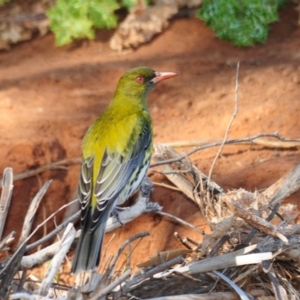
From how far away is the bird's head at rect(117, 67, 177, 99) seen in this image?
6.12m

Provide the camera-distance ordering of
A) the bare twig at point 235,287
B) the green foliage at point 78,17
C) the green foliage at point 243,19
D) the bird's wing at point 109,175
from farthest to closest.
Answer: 1. the green foliage at point 78,17
2. the green foliage at point 243,19
3. the bird's wing at point 109,175
4. the bare twig at point 235,287

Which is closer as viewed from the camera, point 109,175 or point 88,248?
point 88,248

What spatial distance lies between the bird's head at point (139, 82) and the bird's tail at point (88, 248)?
4.58 feet

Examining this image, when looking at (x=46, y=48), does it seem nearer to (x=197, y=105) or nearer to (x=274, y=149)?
(x=197, y=105)

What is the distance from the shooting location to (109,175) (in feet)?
17.8

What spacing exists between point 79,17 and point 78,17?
0.01 meters

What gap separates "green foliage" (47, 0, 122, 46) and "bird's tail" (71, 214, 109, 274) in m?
4.45

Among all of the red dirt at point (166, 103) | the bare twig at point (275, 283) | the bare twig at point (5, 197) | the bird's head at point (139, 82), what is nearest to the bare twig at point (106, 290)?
the bare twig at point (5, 197)

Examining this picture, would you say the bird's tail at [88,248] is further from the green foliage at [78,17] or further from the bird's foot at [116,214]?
the green foliage at [78,17]

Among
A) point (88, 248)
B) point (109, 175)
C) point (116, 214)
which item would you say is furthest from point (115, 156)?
point (88, 248)

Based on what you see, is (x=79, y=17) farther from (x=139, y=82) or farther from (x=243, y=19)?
(x=139, y=82)

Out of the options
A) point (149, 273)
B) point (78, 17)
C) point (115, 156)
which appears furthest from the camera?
point (78, 17)

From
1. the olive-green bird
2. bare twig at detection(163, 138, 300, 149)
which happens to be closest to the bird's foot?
the olive-green bird

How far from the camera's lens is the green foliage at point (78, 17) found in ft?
29.5
